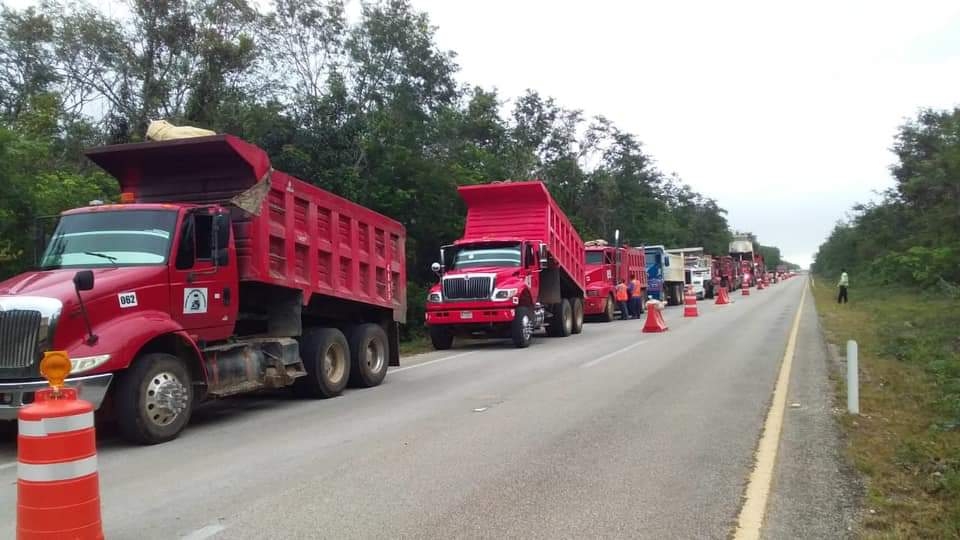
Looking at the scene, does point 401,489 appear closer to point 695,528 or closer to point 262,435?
point 695,528

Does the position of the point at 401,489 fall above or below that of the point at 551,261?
below

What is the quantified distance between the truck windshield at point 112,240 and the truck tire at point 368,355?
153 inches

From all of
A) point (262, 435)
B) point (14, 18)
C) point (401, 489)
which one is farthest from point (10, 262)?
point (14, 18)

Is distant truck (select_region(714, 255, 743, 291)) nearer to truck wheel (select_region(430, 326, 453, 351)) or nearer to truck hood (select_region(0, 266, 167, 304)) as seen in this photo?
truck wheel (select_region(430, 326, 453, 351))

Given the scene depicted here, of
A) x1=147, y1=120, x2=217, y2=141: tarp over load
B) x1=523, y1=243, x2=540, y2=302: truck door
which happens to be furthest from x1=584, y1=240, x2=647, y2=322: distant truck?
x1=147, y1=120, x2=217, y2=141: tarp over load

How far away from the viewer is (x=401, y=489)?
5.76 meters

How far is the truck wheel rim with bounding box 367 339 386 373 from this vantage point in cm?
1189

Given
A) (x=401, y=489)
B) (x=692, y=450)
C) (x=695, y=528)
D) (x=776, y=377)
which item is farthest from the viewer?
(x=776, y=377)

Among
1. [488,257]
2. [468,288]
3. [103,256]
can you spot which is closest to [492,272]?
[468,288]

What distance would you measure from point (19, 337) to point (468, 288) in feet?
37.1

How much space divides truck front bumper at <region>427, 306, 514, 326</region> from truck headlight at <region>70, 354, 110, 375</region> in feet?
35.4

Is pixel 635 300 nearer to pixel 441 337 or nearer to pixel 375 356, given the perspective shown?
pixel 441 337

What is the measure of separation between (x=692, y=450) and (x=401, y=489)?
2751mm

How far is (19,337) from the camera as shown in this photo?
6.84 m
